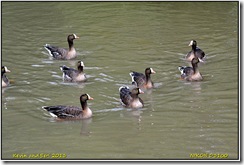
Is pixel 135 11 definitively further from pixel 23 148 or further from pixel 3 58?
pixel 23 148

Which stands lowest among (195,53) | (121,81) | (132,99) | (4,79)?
(132,99)

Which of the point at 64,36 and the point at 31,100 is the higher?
the point at 64,36

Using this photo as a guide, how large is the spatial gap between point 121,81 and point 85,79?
3.63ft

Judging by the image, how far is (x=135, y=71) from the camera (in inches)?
789

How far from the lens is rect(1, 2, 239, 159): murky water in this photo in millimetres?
14227

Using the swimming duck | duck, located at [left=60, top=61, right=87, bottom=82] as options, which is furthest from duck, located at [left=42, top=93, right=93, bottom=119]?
the swimming duck

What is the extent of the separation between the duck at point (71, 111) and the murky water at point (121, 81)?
0.54 feet

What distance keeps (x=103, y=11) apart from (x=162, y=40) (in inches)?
Result: 225

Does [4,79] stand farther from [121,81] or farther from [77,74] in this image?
[121,81]

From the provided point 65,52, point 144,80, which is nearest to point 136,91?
point 144,80

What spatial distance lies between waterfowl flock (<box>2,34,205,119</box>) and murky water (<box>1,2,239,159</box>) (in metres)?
0.21

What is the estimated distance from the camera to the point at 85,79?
1897 cm

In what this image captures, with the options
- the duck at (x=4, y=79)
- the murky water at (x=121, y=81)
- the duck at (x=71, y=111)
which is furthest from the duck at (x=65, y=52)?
the duck at (x=71, y=111)

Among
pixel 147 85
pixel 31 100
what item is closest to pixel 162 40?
pixel 147 85
